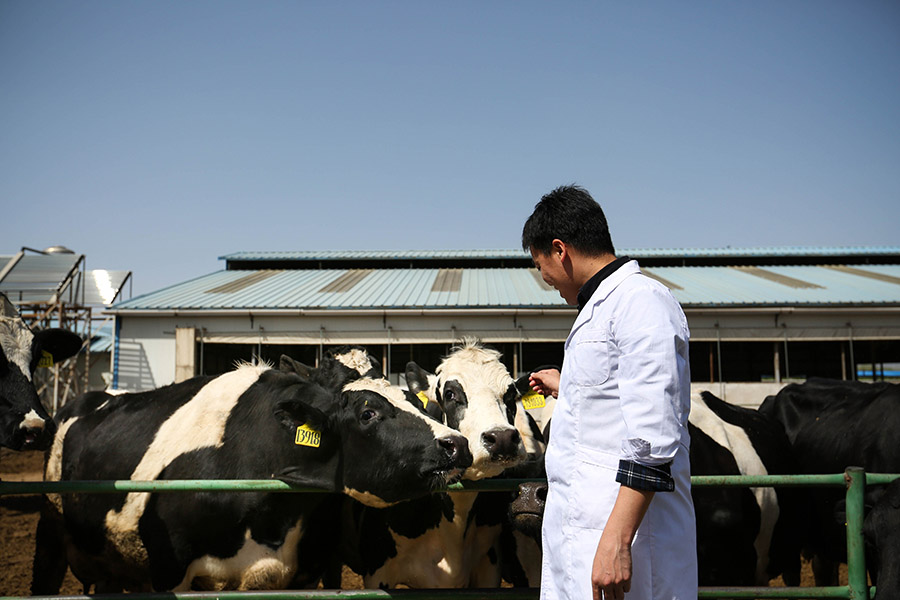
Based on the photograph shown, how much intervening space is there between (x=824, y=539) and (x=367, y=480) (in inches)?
198

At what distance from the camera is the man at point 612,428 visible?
6.26 ft

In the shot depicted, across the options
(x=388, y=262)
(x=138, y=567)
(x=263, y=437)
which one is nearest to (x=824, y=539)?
(x=263, y=437)

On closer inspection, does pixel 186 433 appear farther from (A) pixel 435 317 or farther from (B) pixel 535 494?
(A) pixel 435 317

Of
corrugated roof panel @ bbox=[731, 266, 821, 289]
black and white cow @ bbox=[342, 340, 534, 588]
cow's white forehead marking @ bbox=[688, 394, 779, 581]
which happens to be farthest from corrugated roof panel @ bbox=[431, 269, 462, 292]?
black and white cow @ bbox=[342, 340, 534, 588]

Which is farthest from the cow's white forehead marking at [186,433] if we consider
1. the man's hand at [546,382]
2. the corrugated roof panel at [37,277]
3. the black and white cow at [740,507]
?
the corrugated roof panel at [37,277]

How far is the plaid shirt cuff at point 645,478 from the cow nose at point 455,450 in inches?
60.2

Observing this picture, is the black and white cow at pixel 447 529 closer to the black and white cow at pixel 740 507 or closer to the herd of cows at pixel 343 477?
the herd of cows at pixel 343 477

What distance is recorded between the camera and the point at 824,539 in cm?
631

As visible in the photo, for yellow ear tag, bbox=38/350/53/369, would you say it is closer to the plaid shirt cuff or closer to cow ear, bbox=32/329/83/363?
cow ear, bbox=32/329/83/363

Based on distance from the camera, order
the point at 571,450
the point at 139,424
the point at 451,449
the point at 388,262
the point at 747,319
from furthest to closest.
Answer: the point at 388,262 → the point at 747,319 → the point at 139,424 → the point at 451,449 → the point at 571,450

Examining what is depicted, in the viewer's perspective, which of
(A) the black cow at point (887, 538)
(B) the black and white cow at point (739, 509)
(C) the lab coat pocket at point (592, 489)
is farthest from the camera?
(B) the black and white cow at point (739, 509)

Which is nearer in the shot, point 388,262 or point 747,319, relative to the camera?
point 747,319

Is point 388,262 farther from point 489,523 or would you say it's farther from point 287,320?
point 489,523

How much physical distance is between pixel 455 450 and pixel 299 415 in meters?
0.99
